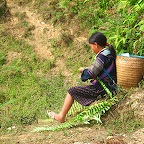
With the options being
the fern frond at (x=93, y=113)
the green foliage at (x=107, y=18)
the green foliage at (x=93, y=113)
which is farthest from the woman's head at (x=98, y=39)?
the green foliage at (x=107, y=18)

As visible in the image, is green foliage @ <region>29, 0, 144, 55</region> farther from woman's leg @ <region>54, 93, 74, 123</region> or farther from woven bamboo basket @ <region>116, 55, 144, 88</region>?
woman's leg @ <region>54, 93, 74, 123</region>

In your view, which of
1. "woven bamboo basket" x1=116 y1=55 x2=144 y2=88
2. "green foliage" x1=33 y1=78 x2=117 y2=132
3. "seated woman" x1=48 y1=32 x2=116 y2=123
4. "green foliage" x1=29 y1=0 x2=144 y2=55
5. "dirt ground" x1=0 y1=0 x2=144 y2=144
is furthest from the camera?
"green foliage" x1=29 y1=0 x2=144 y2=55

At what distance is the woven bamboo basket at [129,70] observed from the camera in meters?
4.95

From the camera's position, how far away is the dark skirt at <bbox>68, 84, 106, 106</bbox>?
4880 millimetres

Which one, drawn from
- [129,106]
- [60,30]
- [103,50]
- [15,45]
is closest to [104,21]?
[60,30]

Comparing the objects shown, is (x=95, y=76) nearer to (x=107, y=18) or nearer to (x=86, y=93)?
(x=86, y=93)

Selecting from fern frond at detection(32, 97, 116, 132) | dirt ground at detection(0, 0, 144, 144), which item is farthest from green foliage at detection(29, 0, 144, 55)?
dirt ground at detection(0, 0, 144, 144)

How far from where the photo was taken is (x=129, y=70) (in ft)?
16.4

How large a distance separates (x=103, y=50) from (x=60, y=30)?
4309mm

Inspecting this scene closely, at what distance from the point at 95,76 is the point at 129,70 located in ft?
1.97

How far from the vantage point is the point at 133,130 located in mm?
4152

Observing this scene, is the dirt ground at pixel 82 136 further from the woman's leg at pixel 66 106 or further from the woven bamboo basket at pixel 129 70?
the woman's leg at pixel 66 106

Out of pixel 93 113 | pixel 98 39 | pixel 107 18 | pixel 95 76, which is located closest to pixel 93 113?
pixel 93 113

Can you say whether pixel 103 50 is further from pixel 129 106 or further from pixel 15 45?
pixel 15 45
